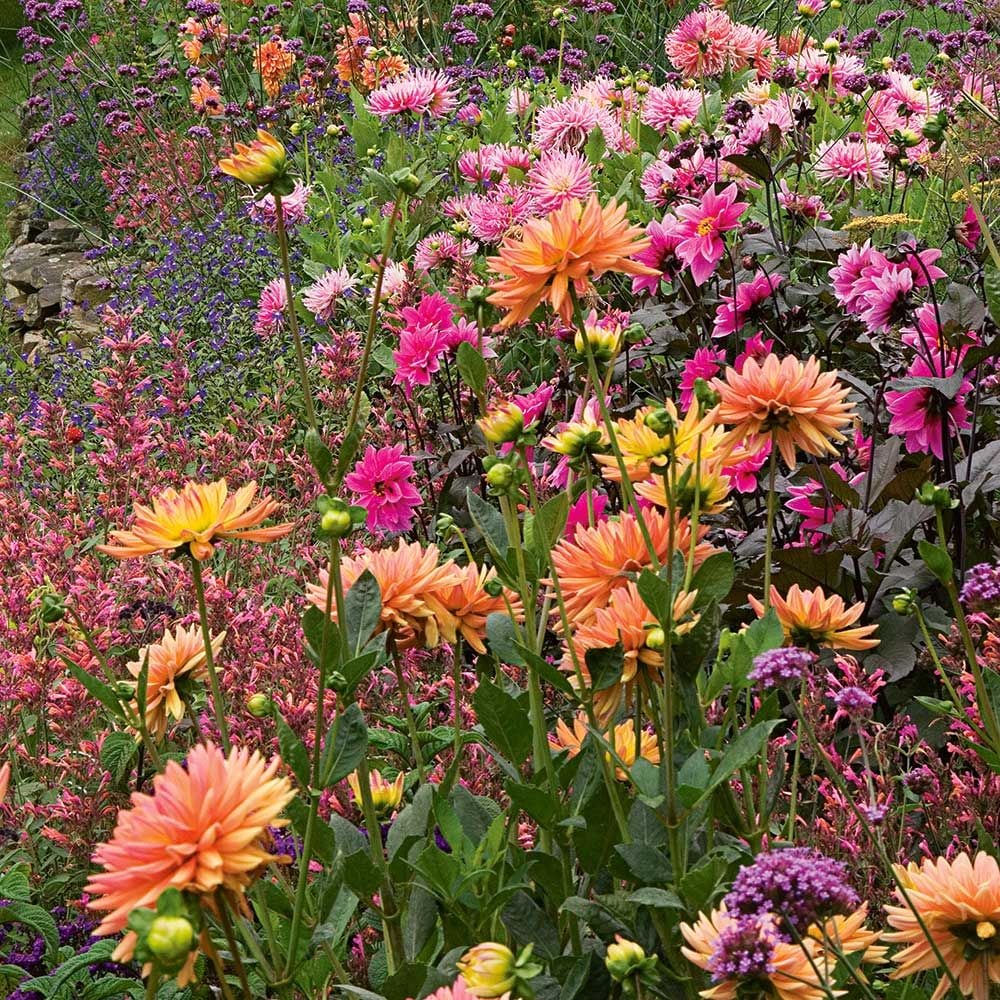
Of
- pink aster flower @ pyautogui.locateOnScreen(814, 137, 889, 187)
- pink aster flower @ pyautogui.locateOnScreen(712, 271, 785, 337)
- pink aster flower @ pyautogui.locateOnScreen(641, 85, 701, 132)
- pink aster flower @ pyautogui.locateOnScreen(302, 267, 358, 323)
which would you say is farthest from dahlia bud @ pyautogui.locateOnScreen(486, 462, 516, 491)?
pink aster flower @ pyautogui.locateOnScreen(641, 85, 701, 132)

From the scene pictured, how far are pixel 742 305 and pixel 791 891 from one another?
2001 mm

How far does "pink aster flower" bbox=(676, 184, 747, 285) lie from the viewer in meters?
2.45

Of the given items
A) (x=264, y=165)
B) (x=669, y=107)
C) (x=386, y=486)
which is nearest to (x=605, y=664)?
(x=264, y=165)

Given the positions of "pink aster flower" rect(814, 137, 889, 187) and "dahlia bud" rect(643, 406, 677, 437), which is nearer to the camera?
"dahlia bud" rect(643, 406, 677, 437)

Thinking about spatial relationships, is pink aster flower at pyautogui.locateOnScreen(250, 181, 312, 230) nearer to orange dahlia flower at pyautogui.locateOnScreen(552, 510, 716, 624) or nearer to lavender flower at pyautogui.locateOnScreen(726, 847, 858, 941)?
orange dahlia flower at pyautogui.locateOnScreen(552, 510, 716, 624)

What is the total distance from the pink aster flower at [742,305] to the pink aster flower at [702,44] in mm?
1620

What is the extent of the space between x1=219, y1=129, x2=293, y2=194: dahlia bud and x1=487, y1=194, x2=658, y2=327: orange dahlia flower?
21 centimetres

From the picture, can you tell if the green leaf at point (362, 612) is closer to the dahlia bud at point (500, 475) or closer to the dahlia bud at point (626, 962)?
the dahlia bud at point (500, 475)

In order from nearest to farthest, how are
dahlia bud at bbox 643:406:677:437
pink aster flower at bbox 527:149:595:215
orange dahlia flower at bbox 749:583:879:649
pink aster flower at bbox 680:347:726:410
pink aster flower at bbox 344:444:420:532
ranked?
dahlia bud at bbox 643:406:677:437 < orange dahlia flower at bbox 749:583:879:649 < pink aster flower at bbox 344:444:420:532 < pink aster flower at bbox 680:347:726:410 < pink aster flower at bbox 527:149:595:215

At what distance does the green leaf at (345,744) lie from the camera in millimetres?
1054

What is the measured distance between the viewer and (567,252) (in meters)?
1.17

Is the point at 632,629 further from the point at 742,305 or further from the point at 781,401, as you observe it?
the point at 742,305

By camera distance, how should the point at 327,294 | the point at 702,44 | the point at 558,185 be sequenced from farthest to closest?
the point at 702,44, the point at 327,294, the point at 558,185

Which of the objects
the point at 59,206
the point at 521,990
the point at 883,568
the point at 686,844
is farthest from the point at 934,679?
the point at 59,206
